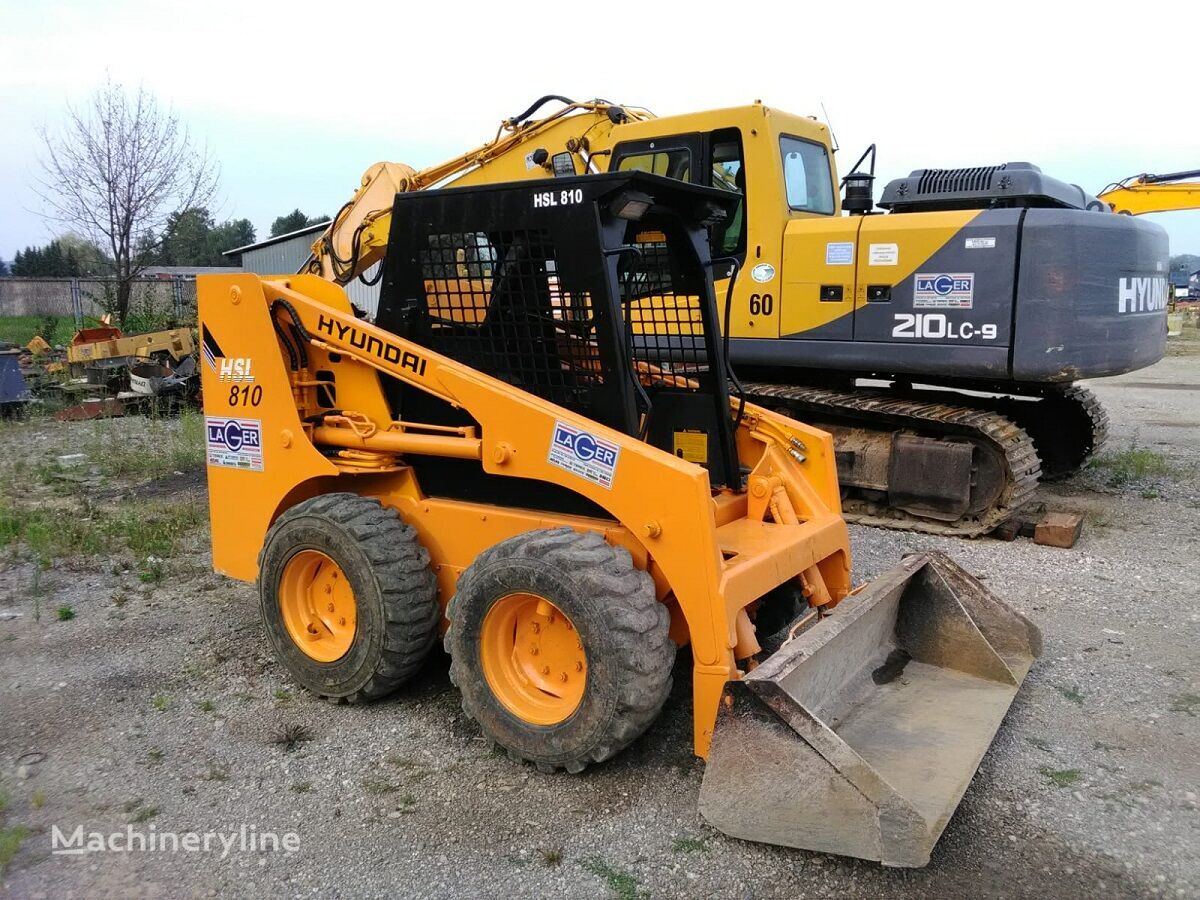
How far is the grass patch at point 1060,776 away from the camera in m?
3.36

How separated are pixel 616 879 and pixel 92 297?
61.2 feet

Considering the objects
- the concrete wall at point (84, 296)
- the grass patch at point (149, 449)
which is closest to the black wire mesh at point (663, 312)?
the grass patch at point (149, 449)

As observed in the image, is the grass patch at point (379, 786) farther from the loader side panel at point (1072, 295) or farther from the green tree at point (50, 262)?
the green tree at point (50, 262)

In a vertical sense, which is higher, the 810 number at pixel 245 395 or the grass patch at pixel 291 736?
the 810 number at pixel 245 395

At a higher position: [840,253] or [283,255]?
[283,255]

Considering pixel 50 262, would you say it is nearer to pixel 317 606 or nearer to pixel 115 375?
pixel 115 375

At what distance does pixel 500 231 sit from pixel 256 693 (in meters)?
2.21

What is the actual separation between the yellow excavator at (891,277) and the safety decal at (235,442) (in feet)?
8.24

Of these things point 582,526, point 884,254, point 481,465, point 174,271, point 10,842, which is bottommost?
point 10,842

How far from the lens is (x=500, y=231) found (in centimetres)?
374

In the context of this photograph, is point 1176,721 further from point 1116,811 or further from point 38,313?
point 38,313

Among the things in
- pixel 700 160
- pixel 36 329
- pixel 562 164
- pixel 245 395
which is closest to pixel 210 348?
pixel 245 395

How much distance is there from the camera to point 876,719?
11.4 ft

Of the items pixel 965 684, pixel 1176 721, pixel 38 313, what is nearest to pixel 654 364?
pixel 965 684
